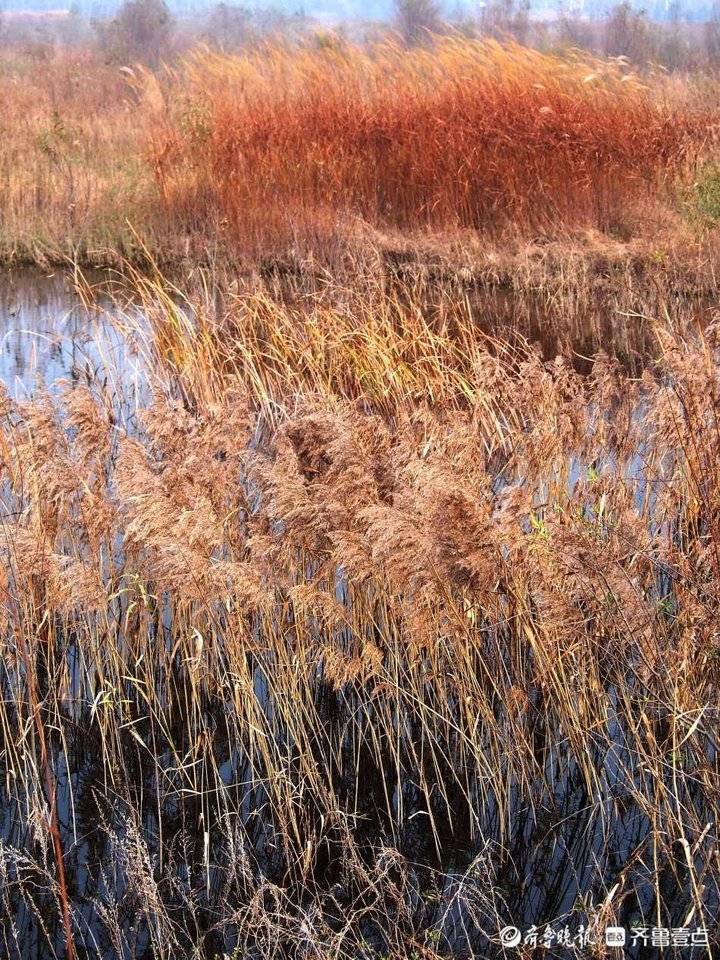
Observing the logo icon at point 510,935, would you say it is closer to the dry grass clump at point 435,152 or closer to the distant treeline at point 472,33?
the dry grass clump at point 435,152

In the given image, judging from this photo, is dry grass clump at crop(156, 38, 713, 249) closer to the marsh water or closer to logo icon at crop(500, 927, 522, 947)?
the marsh water

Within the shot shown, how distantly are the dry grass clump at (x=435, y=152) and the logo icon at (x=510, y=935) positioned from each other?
6.27 metres

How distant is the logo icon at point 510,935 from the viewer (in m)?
2.40

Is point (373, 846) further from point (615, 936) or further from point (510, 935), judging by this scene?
point (615, 936)

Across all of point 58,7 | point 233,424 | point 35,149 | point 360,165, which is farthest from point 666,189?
point 58,7

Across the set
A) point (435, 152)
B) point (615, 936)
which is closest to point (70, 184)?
point (435, 152)

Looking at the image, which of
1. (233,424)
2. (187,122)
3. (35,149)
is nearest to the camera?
(233,424)

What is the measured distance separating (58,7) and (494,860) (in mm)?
81109

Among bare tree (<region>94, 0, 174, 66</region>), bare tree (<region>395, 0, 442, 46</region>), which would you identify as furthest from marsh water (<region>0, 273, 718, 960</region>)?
bare tree (<region>395, 0, 442, 46</region>)

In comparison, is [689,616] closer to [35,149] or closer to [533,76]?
[533,76]

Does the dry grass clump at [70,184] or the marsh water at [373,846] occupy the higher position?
the dry grass clump at [70,184]

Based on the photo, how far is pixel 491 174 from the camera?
8.41 m

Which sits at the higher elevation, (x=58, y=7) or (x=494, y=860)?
→ (x=58, y=7)

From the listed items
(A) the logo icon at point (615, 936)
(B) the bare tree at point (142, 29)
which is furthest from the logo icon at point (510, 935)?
(B) the bare tree at point (142, 29)
